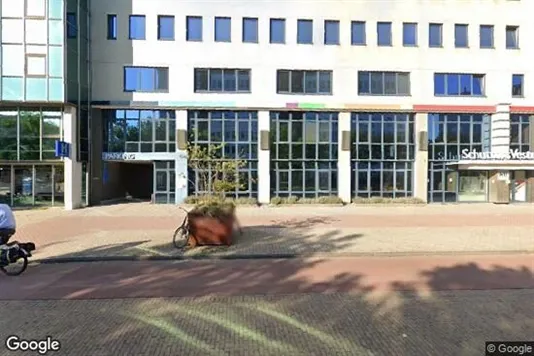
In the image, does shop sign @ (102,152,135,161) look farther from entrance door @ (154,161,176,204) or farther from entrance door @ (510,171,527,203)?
entrance door @ (510,171,527,203)

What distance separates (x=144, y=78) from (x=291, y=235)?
16.8 metres

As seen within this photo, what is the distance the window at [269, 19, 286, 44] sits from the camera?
26130mm

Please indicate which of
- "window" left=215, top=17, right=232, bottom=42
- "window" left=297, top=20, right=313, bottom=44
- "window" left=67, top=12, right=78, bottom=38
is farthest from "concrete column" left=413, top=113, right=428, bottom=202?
"window" left=67, top=12, right=78, bottom=38

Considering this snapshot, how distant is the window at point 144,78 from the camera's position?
2553cm

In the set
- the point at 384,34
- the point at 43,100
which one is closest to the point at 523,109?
the point at 384,34

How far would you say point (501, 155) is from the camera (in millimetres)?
26703

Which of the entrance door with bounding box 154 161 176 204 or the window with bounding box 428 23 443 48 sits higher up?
the window with bounding box 428 23 443 48

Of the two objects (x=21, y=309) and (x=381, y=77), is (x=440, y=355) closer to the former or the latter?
(x=21, y=309)

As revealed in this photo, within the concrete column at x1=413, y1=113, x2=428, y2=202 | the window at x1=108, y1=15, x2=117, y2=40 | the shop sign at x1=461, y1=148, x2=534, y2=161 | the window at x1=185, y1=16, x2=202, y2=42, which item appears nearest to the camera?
the window at x1=108, y1=15, x2=117, y2=40

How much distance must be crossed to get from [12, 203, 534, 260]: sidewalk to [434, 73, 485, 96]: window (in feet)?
35.0

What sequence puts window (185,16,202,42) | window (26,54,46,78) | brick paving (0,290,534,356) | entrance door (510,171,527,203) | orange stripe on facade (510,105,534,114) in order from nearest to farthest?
1. brick paving (0,290,534,356)
2. window (26,54,46,78)
3. window (185,16,202,42)
4. orange stripe on facade (510,105,534,114)
5. entrance door (510,171,527,203)

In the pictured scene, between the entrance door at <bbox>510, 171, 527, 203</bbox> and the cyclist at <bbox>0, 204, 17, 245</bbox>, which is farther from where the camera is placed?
the entrance door at <bbox>510, 171, 527, 203</bbox>

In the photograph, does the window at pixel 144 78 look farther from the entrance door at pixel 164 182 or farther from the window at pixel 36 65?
the window at pixel 36 65

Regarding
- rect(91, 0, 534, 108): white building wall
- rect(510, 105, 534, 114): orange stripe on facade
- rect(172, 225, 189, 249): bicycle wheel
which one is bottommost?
rect(172, 225, 189, 249): bicycle wheel
